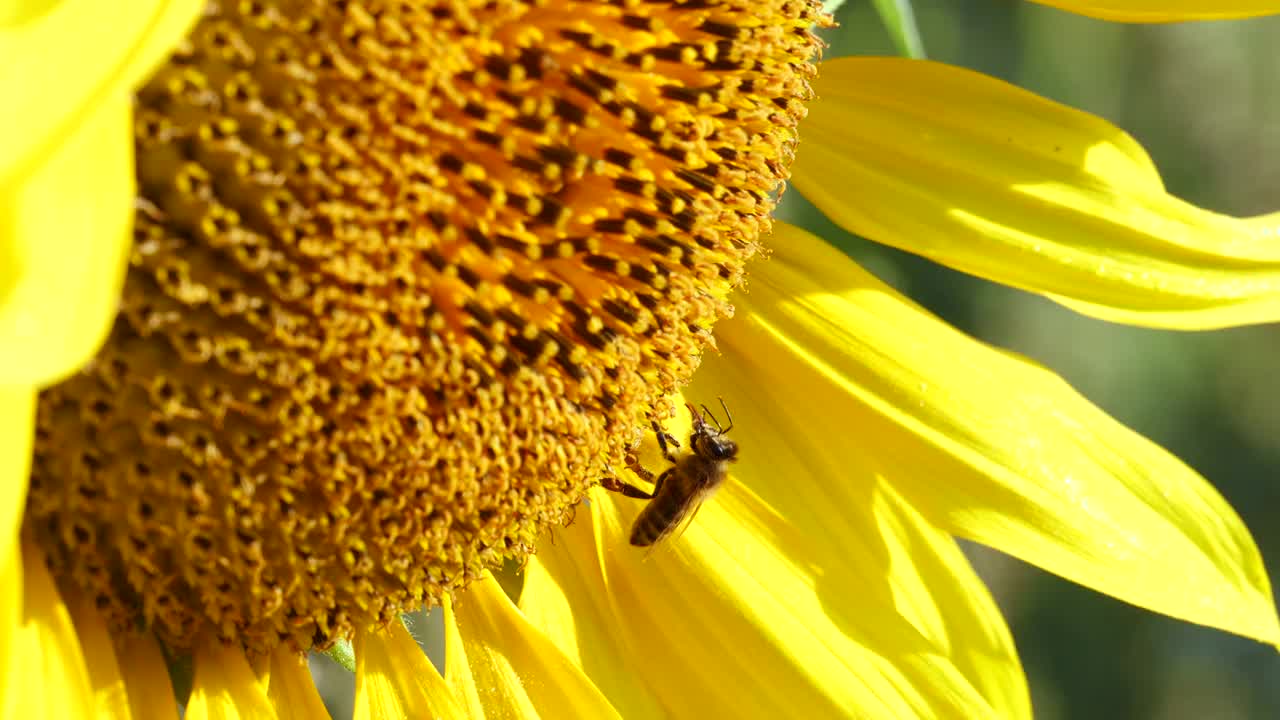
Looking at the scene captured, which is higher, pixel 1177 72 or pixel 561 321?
pixel 561 321

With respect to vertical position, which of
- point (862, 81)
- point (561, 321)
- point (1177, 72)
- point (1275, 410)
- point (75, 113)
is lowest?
point (1275, 410)

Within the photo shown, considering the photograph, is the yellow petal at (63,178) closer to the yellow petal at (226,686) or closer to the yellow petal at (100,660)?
the yellow petal at (100,660)

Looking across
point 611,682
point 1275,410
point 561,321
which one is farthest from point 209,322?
point 1275,410

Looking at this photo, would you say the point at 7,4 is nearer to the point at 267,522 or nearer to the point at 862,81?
the point at 267,522

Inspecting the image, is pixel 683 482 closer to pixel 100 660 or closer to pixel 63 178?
pixel 100 660

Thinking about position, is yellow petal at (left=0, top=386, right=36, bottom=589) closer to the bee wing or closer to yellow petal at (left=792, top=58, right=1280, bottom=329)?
the bee wing

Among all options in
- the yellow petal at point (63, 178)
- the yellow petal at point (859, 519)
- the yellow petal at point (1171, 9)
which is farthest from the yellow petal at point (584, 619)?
the yellow petal at point (63, 178)

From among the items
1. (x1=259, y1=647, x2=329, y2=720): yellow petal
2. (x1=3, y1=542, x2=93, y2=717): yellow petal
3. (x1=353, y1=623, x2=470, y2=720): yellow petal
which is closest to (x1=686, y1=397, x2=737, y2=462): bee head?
(x1=353, y1=623, x2=470, y2=720): yellow petal
